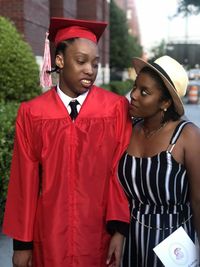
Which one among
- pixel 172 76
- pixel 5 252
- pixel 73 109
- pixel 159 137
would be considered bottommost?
pixel 5 252

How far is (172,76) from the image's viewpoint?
2154mm

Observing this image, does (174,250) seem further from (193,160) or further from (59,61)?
(59,61)

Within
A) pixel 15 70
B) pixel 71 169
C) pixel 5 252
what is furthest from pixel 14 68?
pixel 71 169

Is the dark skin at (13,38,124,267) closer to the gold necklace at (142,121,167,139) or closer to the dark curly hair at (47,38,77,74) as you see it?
the dark curly hair at (47,38,77,74)

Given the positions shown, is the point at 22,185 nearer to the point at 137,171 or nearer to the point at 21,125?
the point at 21,125

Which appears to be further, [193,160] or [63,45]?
[63,45]

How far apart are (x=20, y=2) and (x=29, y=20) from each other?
60 centimetres

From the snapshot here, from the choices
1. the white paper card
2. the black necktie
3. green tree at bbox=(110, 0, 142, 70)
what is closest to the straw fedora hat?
the black necktie

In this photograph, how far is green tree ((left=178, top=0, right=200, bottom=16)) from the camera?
29.3 meters

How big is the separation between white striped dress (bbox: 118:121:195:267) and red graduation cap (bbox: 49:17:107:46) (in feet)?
2.02

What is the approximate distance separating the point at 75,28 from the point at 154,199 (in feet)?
2.96

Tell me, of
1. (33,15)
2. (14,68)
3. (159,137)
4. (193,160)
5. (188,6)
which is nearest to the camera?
(193,160)

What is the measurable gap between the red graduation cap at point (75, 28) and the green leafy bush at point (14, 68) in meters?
4.01

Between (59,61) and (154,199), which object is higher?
(59,61)
